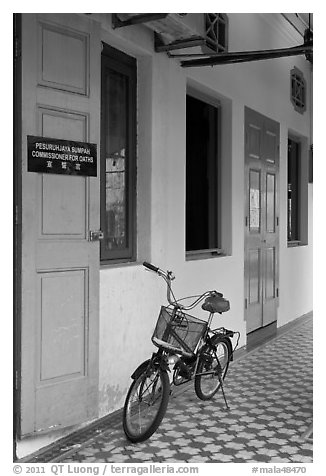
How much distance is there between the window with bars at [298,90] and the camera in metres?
8.37

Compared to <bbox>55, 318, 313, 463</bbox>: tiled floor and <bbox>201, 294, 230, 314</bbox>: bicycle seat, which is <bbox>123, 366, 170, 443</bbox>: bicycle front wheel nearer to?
<bbox>55, 318, 313, 463</bbox>: tiled floor

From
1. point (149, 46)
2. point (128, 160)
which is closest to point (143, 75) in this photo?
point (149, 46)

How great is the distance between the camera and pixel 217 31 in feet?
18.8

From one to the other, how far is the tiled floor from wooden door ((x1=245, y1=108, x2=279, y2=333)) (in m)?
1.26

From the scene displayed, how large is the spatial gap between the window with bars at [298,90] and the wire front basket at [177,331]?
5.07 m

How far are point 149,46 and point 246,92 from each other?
2.20 meters

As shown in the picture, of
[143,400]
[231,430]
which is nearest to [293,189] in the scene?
[231,430]

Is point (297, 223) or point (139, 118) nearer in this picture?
point (139, 118)

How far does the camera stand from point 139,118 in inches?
187

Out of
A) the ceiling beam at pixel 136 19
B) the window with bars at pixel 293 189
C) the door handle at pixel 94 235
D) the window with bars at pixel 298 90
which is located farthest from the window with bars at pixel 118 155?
the window with bars at pixel 293 189

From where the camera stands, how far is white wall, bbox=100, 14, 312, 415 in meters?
4.28

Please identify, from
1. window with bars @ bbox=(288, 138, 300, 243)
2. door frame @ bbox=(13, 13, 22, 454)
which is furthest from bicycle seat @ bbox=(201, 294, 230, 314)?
window with bars @ bbox=(288, 138, 300, 243)

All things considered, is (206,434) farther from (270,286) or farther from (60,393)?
(270,286)

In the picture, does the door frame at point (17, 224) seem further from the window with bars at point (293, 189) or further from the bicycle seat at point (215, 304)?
the window with bars at point (293, 189)
